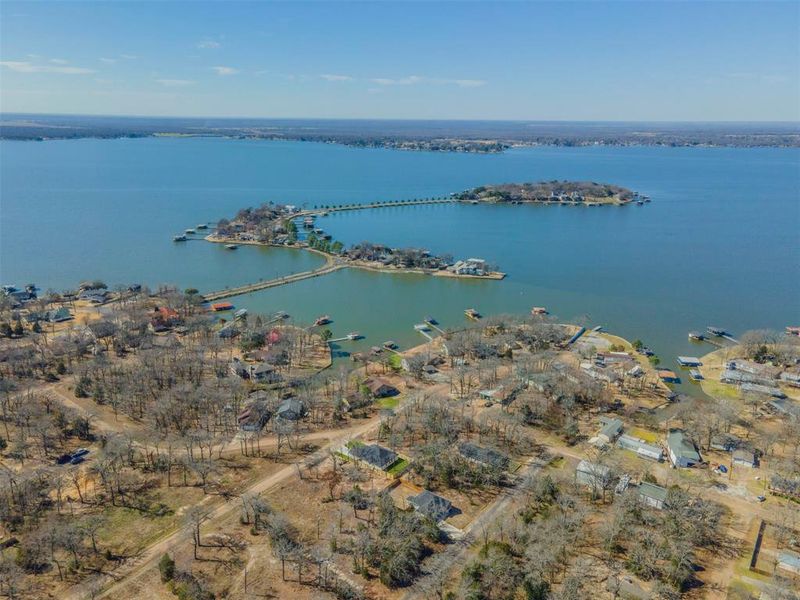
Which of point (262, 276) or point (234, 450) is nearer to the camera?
point (234, 450)

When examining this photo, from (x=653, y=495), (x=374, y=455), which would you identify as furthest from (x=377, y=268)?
(x=653, y=495)

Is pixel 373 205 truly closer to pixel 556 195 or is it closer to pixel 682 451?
pixel 556 195

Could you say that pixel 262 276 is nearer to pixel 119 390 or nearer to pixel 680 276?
pixel 119 390

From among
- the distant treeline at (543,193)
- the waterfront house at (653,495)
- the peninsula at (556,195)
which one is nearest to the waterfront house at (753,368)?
the waterfront house at (653,495)

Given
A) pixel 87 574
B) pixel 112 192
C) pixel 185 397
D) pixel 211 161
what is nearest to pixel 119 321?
pixel 185 397

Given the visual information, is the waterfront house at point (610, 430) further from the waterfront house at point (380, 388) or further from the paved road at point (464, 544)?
the waterfront house at point (380, 388)
